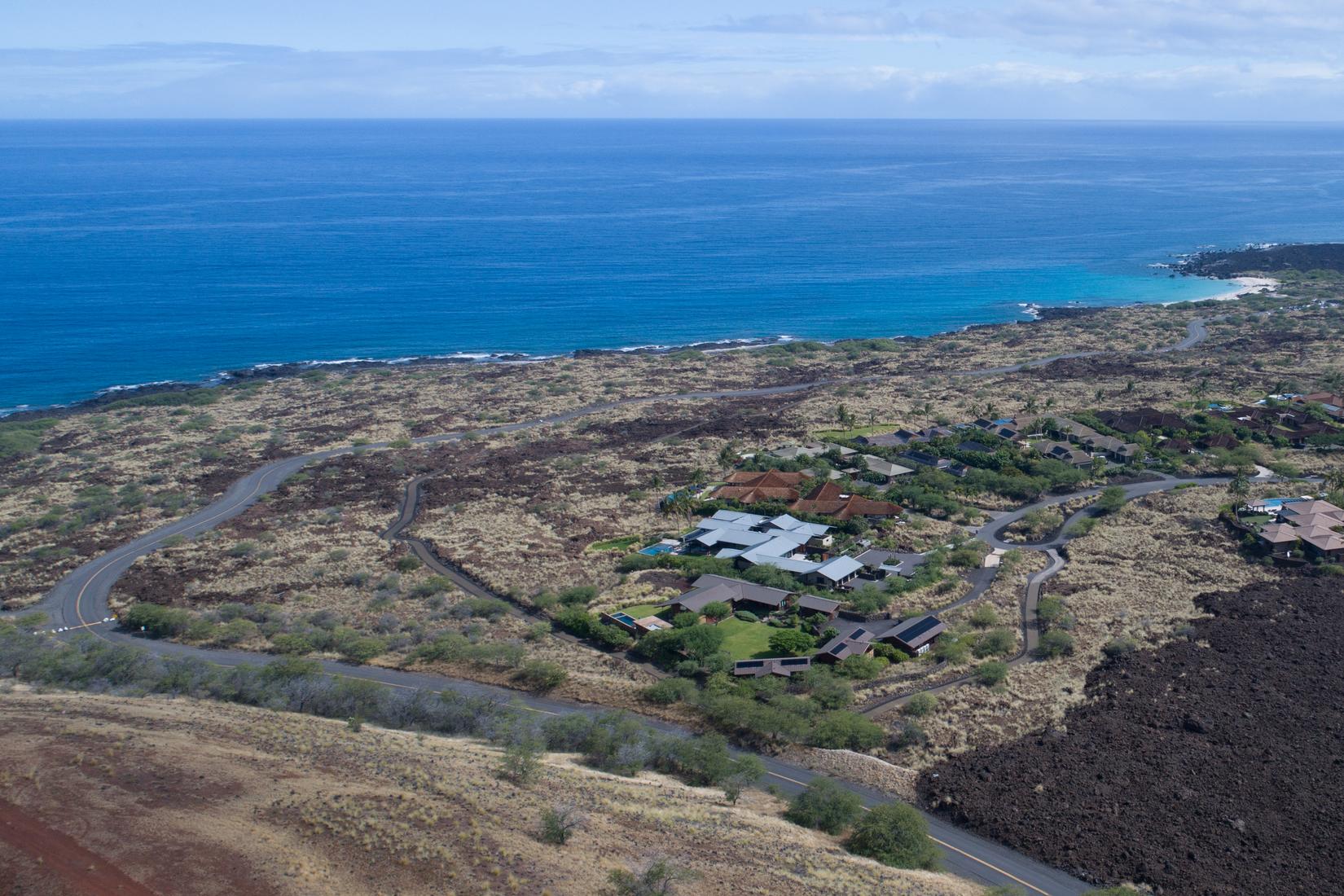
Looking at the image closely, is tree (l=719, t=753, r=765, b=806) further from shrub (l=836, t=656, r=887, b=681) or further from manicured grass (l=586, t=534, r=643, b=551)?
manicured grass (l=586, t=534, r=643, b=551)

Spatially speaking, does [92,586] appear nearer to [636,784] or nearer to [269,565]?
[269,565]

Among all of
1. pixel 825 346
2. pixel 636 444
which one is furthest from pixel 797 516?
pixel 825 346

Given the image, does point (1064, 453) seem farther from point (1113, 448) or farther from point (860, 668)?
point (860, 668)

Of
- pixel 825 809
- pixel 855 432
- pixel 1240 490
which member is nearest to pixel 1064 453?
pixel 1240 490

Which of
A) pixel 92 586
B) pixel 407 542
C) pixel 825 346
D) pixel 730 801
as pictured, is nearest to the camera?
pixel 730 801

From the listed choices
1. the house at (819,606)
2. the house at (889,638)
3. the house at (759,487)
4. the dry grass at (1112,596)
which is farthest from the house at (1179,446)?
the house at (819,606)

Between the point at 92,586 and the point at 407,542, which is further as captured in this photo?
the point at 407,542
